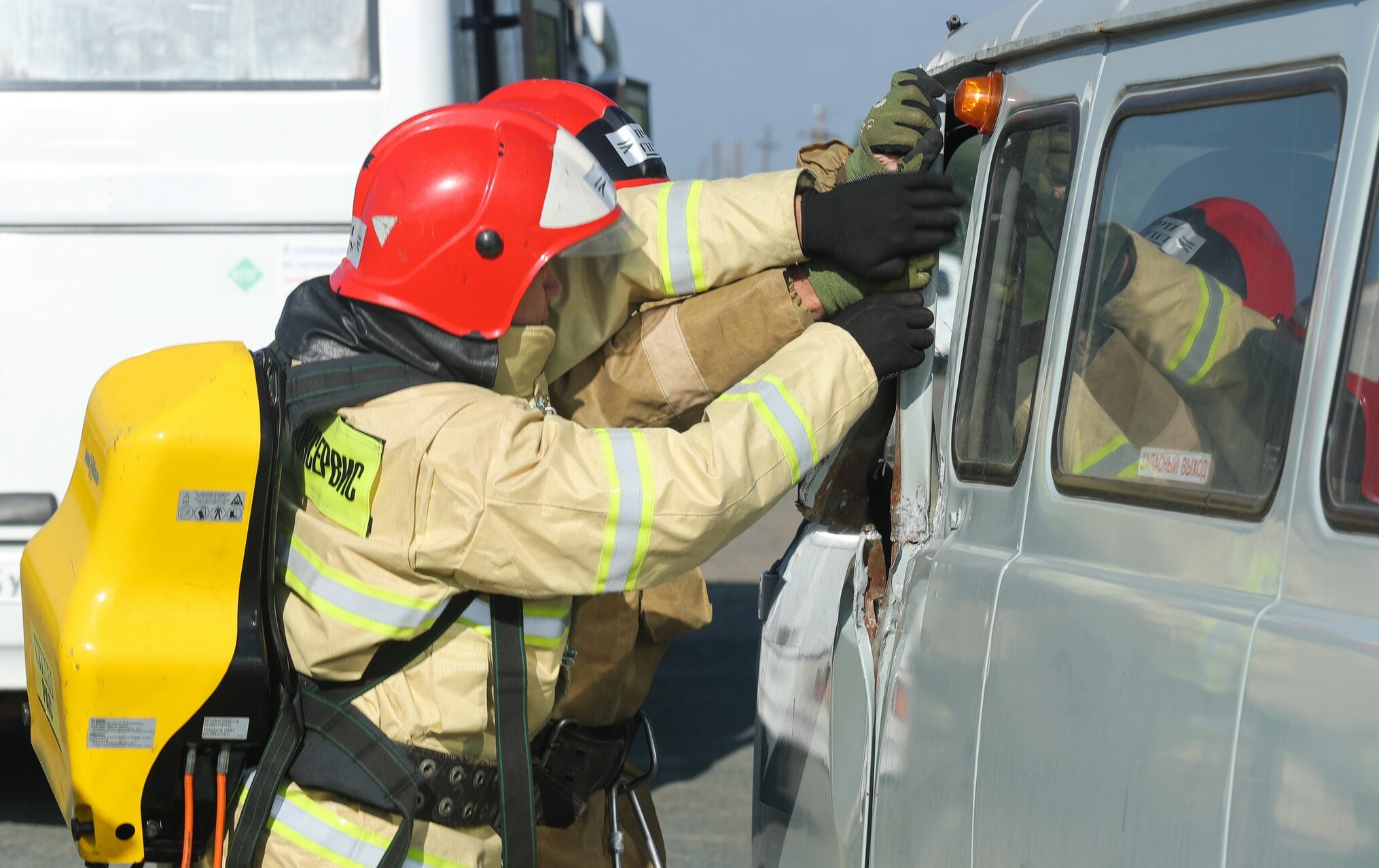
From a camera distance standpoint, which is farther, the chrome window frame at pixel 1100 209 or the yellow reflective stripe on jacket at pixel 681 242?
the yellow reflective stripe on jacket at pixel 681 242

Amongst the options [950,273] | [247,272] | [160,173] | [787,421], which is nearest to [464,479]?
[787,421]

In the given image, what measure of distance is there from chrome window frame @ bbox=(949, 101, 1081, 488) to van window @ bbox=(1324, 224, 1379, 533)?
0.54 m

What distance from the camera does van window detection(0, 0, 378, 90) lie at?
423 cm

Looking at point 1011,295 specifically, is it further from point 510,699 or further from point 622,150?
point 622,150

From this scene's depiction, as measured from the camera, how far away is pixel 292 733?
2.33 m

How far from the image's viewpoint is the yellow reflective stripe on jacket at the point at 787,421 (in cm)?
223

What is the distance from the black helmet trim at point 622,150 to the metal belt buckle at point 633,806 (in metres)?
1.13

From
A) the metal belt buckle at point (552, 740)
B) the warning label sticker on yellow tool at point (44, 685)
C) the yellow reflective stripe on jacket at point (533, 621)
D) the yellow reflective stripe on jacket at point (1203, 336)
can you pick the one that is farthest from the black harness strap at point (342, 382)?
the yellow reflective stripe on jacket at point (1203, 336)

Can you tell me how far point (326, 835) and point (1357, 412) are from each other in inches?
64.7

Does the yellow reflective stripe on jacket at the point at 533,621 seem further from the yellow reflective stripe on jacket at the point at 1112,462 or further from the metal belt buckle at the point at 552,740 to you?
the yellow reflective stripe on jacket at the point at 1112,462

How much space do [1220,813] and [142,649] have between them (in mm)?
1547

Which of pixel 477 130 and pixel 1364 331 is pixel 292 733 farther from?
pixel 1364 331

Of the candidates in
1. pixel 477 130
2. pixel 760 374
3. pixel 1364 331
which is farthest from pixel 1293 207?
pixel 477 130

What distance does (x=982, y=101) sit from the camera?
2.21 metres
